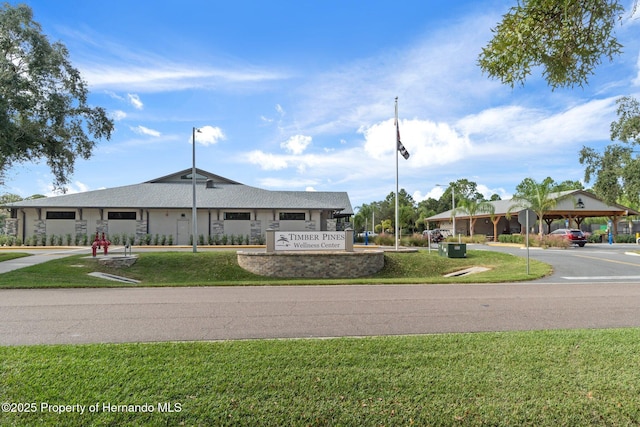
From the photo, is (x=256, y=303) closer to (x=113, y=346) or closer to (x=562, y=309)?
(x=113, y=346)

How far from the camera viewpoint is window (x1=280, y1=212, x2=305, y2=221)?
109 ft

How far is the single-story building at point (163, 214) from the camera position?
3084 cm

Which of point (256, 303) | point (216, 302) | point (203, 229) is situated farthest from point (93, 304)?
point (203, 229)

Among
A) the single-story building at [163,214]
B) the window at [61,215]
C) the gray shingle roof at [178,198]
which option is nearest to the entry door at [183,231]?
the single-story building at [163,214]

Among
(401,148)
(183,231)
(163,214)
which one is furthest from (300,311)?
(163,214)

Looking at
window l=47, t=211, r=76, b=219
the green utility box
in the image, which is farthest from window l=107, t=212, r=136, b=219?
the green utility box

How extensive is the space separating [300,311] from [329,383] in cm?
426

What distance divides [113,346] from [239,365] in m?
2.01

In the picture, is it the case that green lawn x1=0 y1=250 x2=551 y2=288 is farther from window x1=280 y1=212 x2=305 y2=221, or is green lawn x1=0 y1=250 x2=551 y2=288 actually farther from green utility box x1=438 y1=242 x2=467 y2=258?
window x1=280 y1=212 x2=305 y2=221

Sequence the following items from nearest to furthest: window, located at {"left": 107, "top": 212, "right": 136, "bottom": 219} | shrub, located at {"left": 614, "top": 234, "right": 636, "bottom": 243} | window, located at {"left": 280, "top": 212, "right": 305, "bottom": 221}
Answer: window, located at {"left": 107, "top": 212, "right": 136, "bottom": 219}
window, located at {"left": 280, "top": 212, "right": 305, "bottom": 221}
shrub, located at {"left": 614, "top": 234, "right": 636, "bottom": 243}

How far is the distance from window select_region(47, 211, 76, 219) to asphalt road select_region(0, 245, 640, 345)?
22194 millimetres

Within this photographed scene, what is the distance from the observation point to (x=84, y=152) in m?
20.9

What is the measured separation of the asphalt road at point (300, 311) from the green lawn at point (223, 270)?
6.86 ft

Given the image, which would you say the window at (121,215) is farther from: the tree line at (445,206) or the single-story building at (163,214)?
the tree line at (445,206)
